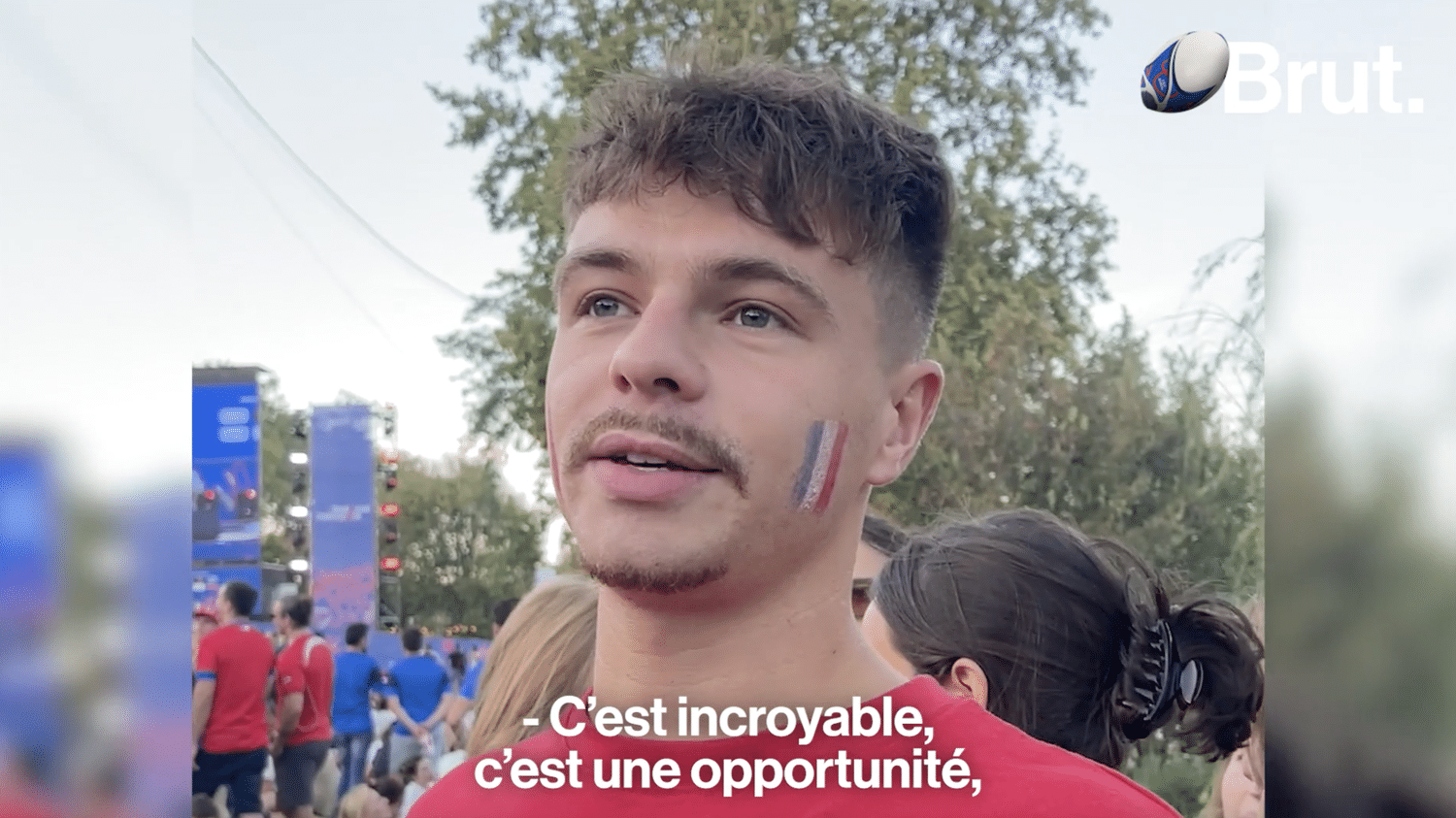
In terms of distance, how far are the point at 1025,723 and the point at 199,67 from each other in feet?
5.59

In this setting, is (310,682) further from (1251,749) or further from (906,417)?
(1251,749)

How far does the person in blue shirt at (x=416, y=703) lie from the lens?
2.10m

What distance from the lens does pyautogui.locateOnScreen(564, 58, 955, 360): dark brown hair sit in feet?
5.12

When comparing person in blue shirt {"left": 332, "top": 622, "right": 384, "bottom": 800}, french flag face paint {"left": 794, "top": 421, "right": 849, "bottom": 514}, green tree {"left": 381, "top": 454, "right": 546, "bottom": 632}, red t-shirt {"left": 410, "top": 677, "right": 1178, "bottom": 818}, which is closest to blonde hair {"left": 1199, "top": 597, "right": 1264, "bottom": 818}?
red t-shirt {"left": 410, "top": 677, "right": 1178, "bottom": 818}

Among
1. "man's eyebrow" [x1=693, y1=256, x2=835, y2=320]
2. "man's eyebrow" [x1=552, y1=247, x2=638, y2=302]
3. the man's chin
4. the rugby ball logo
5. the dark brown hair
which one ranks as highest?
the rugby ball logo

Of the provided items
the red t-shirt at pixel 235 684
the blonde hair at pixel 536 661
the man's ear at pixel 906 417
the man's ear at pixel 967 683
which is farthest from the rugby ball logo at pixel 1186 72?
the red t-shirt at pixel 235 684

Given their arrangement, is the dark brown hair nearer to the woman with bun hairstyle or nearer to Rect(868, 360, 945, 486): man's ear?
Rect(868, 360, 945, 486): man's ear

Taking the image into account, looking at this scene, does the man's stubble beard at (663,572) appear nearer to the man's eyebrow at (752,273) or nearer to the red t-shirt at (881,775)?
the red t-shirt at (881,775)

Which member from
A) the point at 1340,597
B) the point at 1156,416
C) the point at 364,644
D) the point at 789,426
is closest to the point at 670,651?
the point at 789,426

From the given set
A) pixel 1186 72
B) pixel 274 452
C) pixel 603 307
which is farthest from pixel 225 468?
pixel 1186 72

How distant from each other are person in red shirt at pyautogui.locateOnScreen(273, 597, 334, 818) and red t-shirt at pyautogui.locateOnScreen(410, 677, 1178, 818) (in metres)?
0.73

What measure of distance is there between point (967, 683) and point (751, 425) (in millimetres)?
687

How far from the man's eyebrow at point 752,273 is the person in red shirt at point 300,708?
43.1 inches

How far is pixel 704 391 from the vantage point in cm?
154
